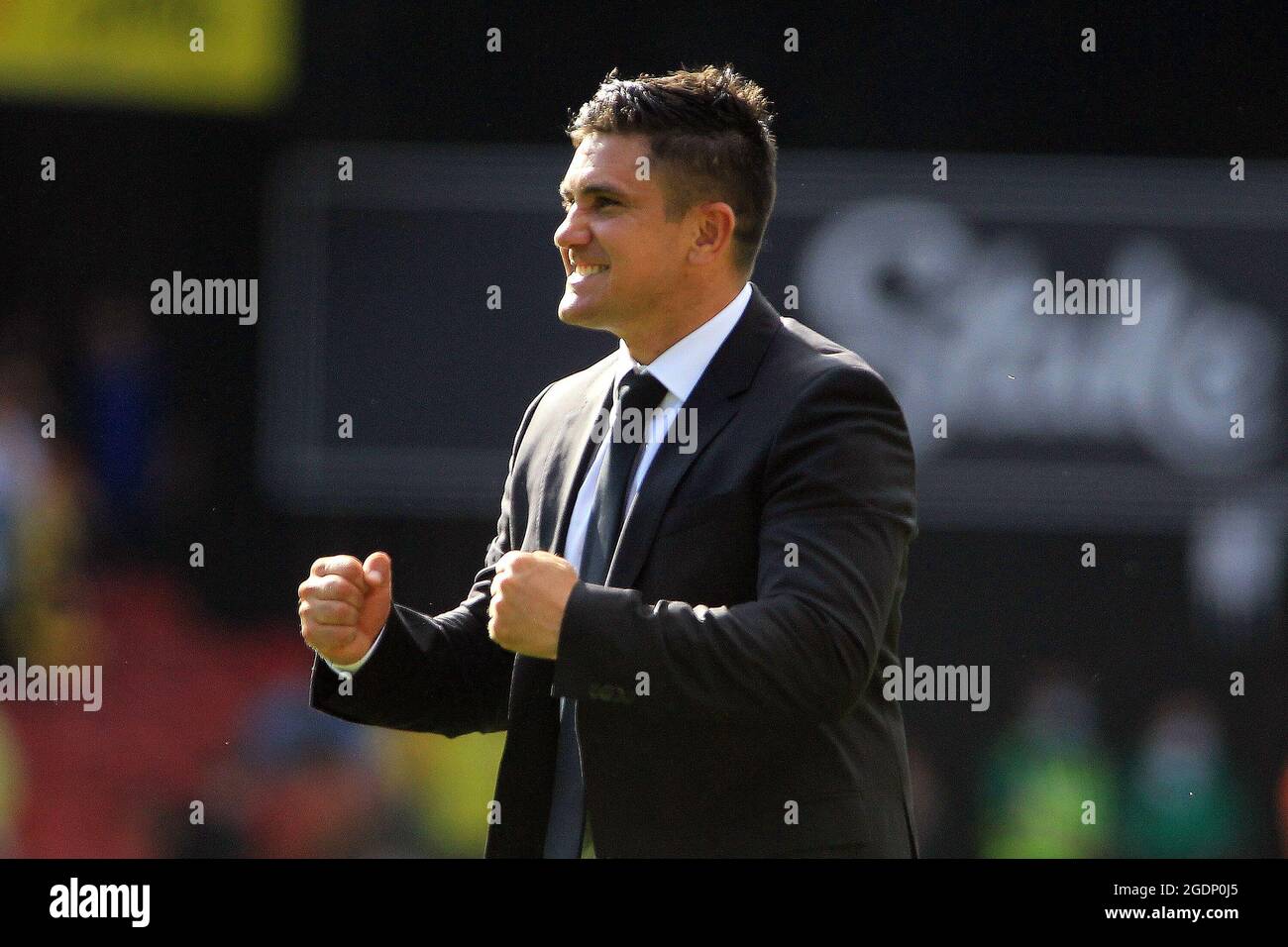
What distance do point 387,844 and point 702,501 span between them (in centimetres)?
203

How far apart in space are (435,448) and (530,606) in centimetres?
190

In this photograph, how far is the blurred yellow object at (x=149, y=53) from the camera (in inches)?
164

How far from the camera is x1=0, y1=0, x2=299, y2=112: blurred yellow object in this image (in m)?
4.16

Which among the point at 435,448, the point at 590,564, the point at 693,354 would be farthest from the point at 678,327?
the point at 435,448

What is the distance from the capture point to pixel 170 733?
4.14 m

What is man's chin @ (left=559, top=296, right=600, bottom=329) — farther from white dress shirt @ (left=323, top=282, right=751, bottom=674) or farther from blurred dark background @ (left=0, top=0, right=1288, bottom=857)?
blurred dark background @ (left=0, top=0, right=1288, bottom=857)

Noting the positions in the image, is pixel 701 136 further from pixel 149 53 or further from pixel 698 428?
pixel 149 53

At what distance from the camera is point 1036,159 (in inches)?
168

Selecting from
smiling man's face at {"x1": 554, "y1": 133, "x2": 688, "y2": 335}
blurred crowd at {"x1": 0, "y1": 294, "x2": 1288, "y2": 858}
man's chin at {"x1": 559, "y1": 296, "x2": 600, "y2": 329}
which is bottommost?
blurred crowd at {"x1": 0, "y1": 294, "x2": 1288, "y2": 858}

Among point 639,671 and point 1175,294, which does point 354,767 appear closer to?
point 639,671

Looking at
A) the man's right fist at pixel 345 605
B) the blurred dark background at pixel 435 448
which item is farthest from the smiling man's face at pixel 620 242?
the blurred dark background at pixel 435 448

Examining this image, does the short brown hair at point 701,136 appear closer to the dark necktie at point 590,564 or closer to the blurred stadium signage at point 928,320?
the dark necktie at point 590,564

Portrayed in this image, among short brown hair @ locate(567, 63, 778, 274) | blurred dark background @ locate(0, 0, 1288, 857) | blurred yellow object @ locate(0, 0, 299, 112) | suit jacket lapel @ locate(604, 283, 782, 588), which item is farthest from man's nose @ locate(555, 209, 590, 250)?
blurred yellow object @ locate(0, 0, 299, 112)

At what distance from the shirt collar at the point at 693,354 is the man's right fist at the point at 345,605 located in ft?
1.88
